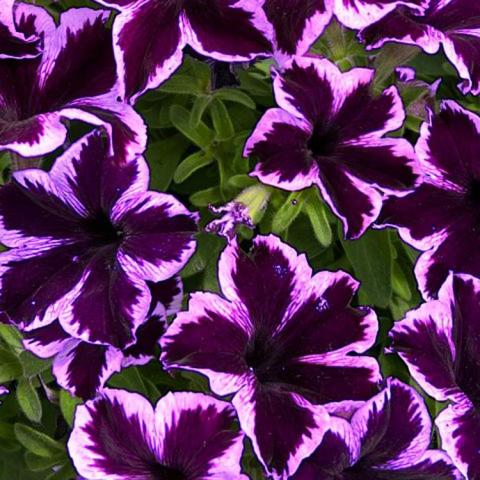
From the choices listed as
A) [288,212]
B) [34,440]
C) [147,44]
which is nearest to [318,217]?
[288,212]

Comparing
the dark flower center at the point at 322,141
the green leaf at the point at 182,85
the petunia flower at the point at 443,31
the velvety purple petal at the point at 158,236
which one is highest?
the petunia flower at the point at 443,31

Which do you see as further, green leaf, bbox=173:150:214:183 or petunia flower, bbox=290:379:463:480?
green leaf, bbox=173:150:214:183

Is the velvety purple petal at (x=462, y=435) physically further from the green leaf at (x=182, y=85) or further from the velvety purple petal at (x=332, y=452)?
the green leaf at (x=182, y=85)

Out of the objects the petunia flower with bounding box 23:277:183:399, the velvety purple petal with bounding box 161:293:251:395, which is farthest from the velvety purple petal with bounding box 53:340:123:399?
the velvety purple petal with bounding box 161:293:251:395

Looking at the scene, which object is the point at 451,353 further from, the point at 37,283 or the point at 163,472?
the point at 37,283

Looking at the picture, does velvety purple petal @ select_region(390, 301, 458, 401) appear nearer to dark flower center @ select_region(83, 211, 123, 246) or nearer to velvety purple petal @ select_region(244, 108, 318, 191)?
velvety purple petal @ select_region(244, 108, 318, 191)

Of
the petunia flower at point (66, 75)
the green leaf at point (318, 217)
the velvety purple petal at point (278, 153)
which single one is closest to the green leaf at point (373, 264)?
the green leaf at point (318, 217)

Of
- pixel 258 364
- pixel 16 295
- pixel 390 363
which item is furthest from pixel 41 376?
pixel 390 363
